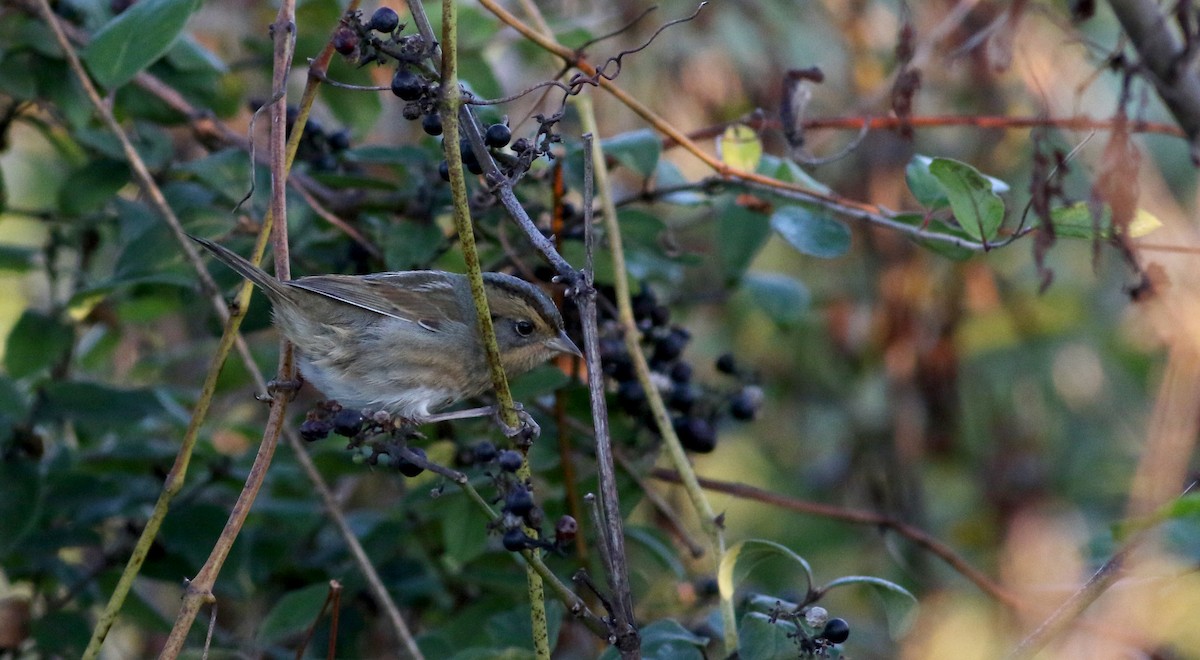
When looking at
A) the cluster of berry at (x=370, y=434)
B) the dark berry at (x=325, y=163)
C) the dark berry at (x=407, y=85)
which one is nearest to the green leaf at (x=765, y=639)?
the cluster of berry at (x=370, y=434)

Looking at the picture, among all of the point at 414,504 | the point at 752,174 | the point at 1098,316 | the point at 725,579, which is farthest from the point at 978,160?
the point at 725,579

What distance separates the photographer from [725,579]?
8.07 feet

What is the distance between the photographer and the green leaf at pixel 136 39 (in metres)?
3.06

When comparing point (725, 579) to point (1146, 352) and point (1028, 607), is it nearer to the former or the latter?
point (1028, 607)

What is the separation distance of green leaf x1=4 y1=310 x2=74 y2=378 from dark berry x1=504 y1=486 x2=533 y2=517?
6.85ft

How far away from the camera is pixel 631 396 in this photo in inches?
133

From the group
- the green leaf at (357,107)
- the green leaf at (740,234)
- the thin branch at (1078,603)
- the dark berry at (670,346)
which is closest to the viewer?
the thin branch at (1078,603)

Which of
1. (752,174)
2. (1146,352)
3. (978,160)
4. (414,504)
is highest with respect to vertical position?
(978,160)

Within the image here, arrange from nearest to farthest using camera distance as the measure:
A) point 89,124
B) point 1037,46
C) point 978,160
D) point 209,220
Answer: point 209,220 < point 89,124 < point 1037,46 < point 978,160

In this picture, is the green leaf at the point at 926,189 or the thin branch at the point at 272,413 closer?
the thin branch at the point at 272,413

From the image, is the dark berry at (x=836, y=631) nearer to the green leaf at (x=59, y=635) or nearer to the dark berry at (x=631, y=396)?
the dark berry at (x=631, y=396)

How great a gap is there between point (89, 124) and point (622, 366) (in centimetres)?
199

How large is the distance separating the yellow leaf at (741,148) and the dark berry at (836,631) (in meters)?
1.32

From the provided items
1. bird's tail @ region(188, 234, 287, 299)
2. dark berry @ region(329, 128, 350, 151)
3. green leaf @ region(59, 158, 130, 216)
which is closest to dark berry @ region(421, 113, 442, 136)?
bird's tail @ region(188, 234, 287, 299)
